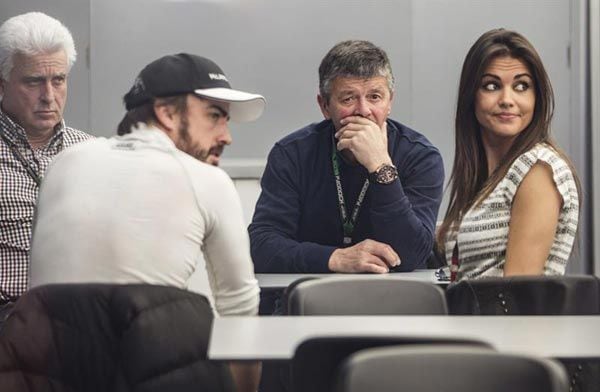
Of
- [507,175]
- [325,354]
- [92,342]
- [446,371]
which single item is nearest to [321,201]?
[507,175]

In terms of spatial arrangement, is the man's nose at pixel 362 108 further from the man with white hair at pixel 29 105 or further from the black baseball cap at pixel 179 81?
the black baseball cap at pixel 179 81

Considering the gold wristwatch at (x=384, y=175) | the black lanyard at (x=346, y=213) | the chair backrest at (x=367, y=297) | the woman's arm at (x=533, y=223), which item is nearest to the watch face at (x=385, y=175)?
the gold wristwatch at (x=384, y=175)

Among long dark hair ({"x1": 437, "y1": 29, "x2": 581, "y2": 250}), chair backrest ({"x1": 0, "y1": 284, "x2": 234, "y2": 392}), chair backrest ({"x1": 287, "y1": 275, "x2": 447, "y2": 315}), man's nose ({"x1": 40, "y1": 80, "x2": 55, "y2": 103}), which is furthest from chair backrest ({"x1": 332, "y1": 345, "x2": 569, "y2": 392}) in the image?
man's nose ({"x1": 40, "y1": 80, "x2": 55, "y2": 103})

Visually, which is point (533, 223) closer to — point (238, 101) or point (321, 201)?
point (238, 101)

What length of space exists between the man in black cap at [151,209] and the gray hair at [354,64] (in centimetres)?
146

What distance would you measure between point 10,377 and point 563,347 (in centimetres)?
128

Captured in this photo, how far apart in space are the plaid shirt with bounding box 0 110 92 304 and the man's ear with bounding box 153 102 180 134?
1113mm

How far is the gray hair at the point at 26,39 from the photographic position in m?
4.40

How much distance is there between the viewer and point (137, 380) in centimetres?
273

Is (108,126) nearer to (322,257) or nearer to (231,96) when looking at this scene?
(322,257)

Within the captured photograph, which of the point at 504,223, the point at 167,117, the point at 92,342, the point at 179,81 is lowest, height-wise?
the point at 92,342

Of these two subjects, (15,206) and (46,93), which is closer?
(15,206)

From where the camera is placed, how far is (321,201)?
4.70 metres

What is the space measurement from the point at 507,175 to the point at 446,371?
171 cm
